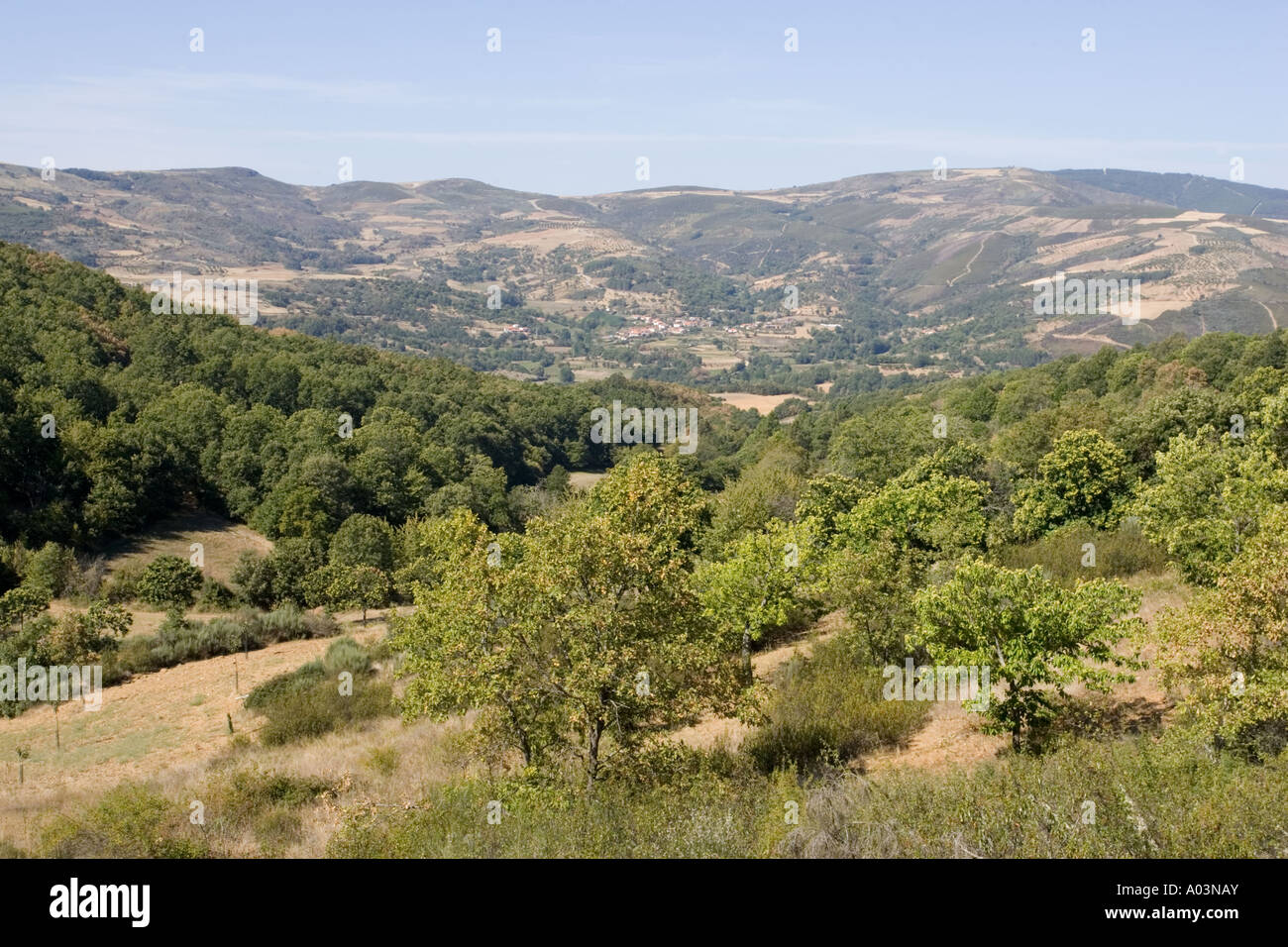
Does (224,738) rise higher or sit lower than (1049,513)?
lower

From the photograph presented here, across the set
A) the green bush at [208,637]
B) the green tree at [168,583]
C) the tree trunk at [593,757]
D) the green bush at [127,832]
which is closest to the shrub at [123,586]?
the green tree at [168,583]

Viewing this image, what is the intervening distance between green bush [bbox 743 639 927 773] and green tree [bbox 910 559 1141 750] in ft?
9.88

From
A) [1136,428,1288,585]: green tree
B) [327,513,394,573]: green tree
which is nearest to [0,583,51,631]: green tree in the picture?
[327,513,394,573]: green tree

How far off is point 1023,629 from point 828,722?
4858 millimetres

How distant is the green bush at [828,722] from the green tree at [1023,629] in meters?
3.01

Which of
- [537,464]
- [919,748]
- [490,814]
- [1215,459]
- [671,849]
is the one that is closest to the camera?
[671,849]

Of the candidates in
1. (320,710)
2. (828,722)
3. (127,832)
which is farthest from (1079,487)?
(127,832)

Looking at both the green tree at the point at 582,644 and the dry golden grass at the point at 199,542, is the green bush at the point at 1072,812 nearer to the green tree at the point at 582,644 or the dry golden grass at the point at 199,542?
the green tree at the point at 582,644

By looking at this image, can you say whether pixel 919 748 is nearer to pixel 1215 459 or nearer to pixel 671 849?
pixel 671 849

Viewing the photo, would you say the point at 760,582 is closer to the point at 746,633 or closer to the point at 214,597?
the point at 746,633

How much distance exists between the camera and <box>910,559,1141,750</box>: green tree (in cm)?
1530
